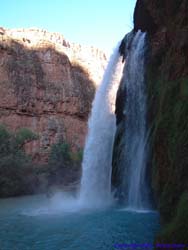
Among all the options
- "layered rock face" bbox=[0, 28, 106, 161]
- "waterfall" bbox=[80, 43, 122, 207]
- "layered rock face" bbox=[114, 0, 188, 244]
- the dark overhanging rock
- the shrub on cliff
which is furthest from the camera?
"layered rock face" bbox=[0, 28, 106, 161]

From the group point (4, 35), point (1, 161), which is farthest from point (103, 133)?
point (4, 35)

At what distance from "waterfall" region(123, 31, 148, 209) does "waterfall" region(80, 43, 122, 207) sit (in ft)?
7.89

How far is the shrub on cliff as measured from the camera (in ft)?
68.0

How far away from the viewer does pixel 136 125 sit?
11258mm

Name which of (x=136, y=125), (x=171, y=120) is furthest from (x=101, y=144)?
(x=171, y=120)

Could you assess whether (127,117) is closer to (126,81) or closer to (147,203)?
(126,81)

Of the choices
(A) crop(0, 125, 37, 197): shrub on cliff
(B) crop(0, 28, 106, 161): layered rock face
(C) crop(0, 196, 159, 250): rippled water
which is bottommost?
(C) crop(0, 196, 159, 250): rippled water

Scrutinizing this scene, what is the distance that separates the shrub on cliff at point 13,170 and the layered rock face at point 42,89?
286 inches

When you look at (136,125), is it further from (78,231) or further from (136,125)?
(78,231)

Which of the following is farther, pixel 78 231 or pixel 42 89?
pixel 42 89

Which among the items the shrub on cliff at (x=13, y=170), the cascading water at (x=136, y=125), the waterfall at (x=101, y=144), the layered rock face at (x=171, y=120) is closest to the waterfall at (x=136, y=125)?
the cascading water at (x=136, y=125)

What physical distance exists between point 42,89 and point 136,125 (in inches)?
963

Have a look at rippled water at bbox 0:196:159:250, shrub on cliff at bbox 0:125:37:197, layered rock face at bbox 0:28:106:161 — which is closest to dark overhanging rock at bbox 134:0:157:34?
rippled water at bbox 0:196:159:250

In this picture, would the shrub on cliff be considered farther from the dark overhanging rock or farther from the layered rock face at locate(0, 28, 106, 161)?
the dark overhanging rock
